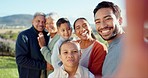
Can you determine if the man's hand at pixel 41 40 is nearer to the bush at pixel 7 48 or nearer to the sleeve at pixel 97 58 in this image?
the sleeve at pixel 97 58

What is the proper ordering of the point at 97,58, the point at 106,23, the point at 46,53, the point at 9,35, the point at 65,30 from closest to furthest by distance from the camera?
1. the point at 106,23
2. the point at 97,58
3. the point at 65,30
4. the point at 46,53
5. the point at 9,35

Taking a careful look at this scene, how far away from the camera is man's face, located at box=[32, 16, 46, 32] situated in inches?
57.6

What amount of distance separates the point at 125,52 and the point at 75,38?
110 cm

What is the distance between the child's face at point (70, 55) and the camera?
117 centimetres

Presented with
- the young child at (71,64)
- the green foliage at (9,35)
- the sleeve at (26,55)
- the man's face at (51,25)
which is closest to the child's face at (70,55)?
the young child at (71,64)

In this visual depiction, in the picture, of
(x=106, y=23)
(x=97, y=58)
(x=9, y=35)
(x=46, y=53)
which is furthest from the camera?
(x=9, y=35)

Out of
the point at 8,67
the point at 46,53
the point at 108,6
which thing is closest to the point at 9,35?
the point at 8,67

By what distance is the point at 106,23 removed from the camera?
932mm

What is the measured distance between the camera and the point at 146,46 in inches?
6.0

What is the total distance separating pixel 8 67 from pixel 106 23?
1480 mm

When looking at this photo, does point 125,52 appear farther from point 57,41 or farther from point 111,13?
point 57,41

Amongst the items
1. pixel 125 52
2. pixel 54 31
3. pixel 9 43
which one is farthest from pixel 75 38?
pixel 125 52

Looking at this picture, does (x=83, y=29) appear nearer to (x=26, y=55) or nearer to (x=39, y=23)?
(x=39, y=23)

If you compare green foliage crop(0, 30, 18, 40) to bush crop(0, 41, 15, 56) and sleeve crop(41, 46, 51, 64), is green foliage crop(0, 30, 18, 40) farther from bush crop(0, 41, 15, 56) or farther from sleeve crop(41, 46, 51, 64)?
sleeve crop(41, 46, 51, 64)
